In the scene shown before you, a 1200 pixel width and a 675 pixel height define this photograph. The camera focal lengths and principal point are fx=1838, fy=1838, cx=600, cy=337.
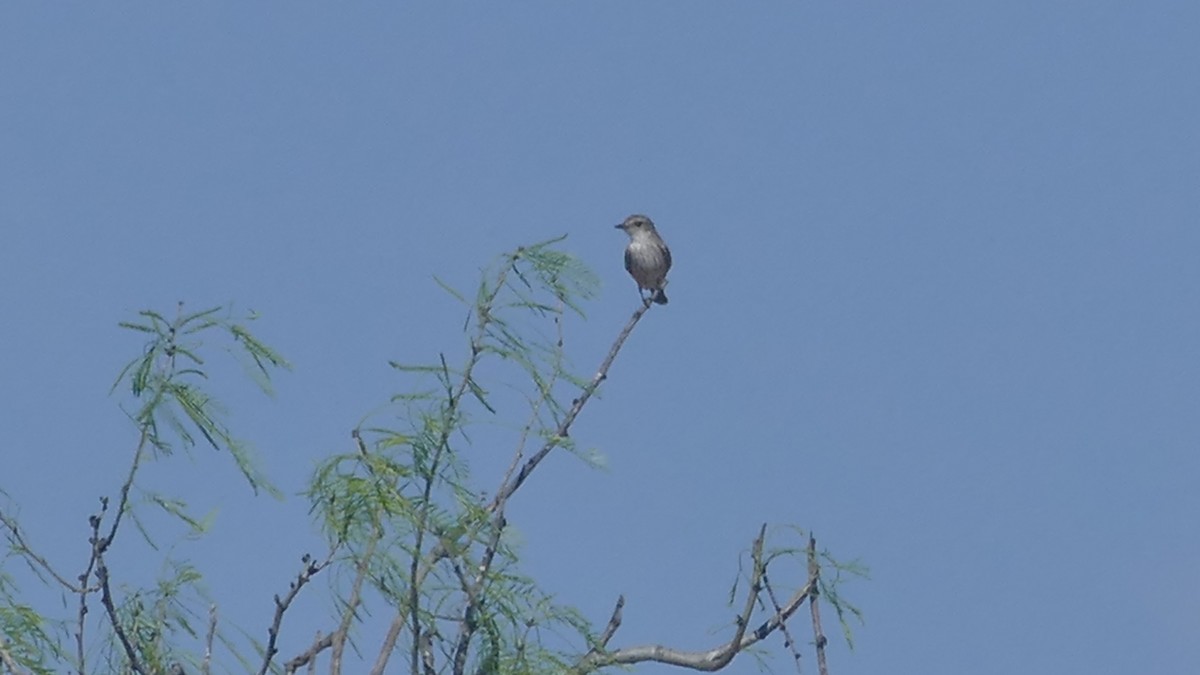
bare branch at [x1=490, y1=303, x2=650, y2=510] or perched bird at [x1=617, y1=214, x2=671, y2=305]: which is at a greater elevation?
perched bird at [x1=617, y1=214, x2=671, y2=305]

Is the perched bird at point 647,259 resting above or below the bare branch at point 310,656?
above

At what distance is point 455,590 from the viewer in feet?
15.8

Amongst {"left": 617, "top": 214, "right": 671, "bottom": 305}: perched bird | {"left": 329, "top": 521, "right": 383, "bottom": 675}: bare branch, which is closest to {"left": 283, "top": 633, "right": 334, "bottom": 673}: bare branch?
{"left": 329, "top": 521, "right": 383, "bottom": 675}: bare branch

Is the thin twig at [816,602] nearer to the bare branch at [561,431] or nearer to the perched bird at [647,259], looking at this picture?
the bare branch at [561,431]

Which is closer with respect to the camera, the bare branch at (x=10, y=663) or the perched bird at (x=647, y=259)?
the bare branch at (x=10, y=663)

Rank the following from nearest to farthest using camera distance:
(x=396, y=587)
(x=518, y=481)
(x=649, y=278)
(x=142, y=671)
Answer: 1. (x=142, y=671)
2. (x=396, y=587)
3. (x=518, y=481)
4. (x=649, y=278)

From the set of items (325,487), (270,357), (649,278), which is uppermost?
(649,278)

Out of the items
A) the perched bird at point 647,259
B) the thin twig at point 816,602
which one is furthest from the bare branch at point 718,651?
the perched bird at point 647,259

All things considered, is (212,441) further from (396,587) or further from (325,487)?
(396,587)

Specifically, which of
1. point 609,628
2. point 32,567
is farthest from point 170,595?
point 609,628

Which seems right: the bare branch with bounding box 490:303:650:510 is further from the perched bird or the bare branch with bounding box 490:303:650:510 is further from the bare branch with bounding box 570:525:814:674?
the perched bird

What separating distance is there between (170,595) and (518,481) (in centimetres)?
105

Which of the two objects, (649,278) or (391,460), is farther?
(649,278)

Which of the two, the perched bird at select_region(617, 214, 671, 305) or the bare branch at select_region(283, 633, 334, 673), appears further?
the perched bird at select_region(617, 214, 671, 305)
